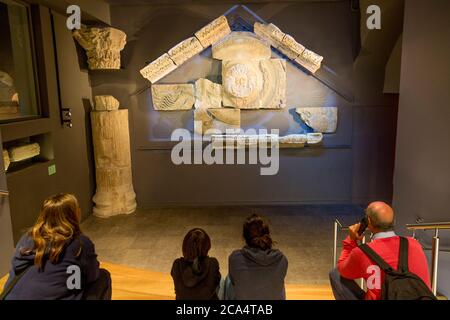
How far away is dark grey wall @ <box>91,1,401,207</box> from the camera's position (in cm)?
552

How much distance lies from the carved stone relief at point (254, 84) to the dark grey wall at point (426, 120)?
2.07 metres

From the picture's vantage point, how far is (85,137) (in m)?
5.54

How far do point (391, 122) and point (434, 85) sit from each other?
248 centimetres

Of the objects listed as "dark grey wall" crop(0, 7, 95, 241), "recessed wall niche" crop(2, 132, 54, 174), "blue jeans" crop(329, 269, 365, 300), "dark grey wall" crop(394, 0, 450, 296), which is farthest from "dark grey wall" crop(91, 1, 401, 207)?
"blue jeans" crop(329, 269, 365, 300)

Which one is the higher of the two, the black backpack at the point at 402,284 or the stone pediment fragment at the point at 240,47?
the stone pediment fragment at the point at 240,47

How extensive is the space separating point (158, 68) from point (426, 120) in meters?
3.55

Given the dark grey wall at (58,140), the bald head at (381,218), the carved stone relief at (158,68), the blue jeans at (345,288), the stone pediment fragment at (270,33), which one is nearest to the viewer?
the bald head at (381,218)

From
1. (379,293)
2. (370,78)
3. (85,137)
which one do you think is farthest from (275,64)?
(379,293)

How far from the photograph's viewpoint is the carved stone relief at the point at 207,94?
5621 mm

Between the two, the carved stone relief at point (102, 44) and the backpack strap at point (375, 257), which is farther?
the carved stone relief at point (102, 44)

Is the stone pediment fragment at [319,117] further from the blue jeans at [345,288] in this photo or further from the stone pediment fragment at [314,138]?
the blue jeans at [345,288]

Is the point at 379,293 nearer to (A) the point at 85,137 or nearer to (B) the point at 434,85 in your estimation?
(B) the point at 434,85

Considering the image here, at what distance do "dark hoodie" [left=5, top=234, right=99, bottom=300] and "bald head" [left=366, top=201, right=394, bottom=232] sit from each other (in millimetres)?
1530
